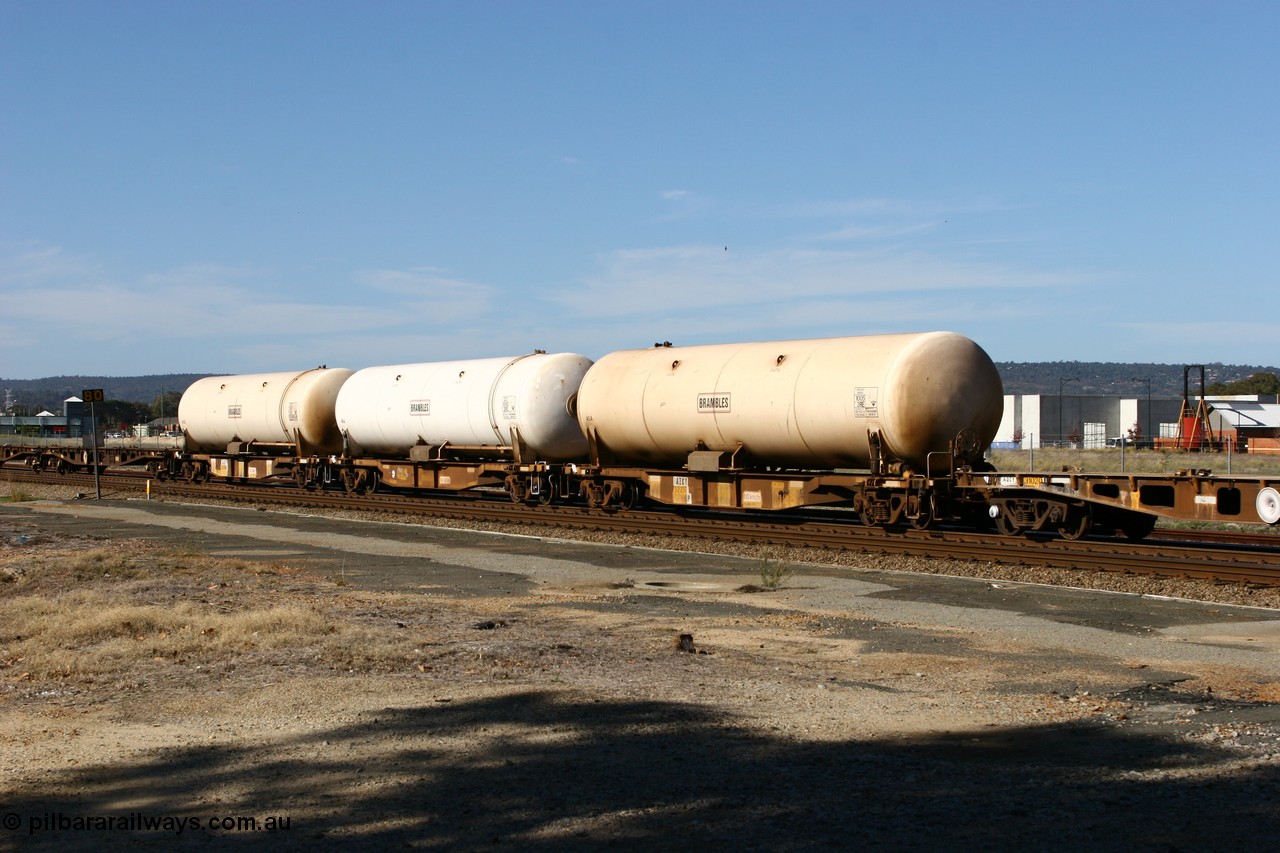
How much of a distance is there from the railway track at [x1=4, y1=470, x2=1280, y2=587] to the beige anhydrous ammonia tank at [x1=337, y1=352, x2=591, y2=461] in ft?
5.20

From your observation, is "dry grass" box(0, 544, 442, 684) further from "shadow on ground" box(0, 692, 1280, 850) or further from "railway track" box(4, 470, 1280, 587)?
"railway track" box(4, 470, 1280, 587)

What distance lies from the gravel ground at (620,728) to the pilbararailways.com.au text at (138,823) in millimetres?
28

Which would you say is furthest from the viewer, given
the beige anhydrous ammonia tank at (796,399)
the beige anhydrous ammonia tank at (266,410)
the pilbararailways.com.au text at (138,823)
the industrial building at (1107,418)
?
the industrial building at (1107,418)

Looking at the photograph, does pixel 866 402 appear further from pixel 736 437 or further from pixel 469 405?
pixel 469 405

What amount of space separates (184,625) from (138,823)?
6.18 m

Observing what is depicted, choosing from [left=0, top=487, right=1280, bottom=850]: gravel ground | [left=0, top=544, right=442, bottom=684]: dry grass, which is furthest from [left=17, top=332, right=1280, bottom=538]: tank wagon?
[left=0, top=544, right=442, bottom=684]: dry grass

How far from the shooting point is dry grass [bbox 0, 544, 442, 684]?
33.2 ft

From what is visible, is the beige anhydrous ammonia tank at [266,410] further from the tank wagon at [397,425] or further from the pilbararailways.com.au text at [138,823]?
the pilbararailways.com.au text at [138,823]

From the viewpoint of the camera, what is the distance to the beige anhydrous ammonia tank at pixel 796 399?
19656mm

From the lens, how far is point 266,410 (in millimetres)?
35688

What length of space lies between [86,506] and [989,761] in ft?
101

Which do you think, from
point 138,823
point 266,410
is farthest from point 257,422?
point 138,823

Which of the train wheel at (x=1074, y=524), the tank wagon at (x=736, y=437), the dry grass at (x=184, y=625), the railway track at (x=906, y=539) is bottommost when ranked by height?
the dry grass at (x=184, y=625)

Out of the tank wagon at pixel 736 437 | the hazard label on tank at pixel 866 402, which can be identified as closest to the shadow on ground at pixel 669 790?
the tank wagon at pixel 736 437
